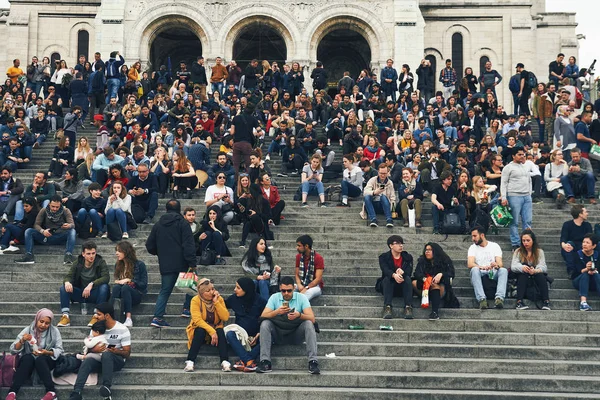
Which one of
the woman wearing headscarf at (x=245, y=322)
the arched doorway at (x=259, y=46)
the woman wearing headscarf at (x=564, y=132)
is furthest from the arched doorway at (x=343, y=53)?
the woman wearing headscarf at (x=245, y=322)

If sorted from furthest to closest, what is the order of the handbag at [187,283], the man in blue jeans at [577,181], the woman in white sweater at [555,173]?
1. the woman in white sweater at [555,173]
2. the man in blue jeans at [577,181]
3. the handbag at [187,283]

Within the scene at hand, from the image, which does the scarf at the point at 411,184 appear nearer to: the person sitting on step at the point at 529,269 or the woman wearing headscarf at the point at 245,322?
the person sitting on step at the point at 529,269

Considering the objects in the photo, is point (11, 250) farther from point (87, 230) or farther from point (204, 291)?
point (204, 291)

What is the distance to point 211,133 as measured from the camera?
963 inches

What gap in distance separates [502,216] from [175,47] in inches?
978

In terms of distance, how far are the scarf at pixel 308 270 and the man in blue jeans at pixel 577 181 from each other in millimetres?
7826

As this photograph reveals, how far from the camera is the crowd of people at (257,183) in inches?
512

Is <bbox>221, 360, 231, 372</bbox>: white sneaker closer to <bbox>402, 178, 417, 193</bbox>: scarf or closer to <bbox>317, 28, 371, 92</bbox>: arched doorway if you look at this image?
<bbox>402, 178, 417, 193</bbox>: scarf

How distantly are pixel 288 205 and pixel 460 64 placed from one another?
2189cm

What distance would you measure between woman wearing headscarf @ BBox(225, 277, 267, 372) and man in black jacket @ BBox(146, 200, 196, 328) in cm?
109

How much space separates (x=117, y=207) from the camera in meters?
17.0

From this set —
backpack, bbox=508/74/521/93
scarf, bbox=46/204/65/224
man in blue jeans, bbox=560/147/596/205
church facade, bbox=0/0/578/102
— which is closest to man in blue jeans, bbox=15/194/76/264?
scarf, bbox=46/204/65/224

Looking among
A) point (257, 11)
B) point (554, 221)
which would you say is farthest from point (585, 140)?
point (257, 11)

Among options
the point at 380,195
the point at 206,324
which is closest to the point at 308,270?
the point at 206,324
